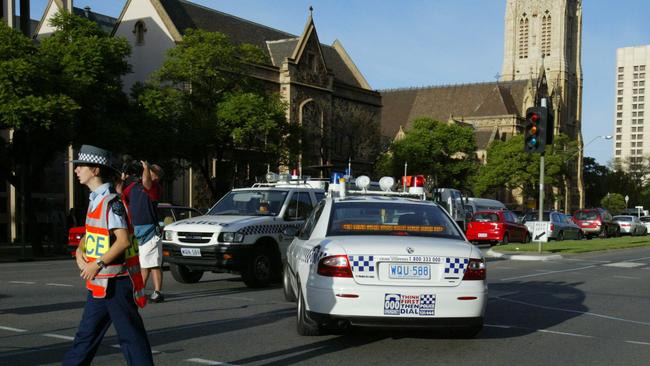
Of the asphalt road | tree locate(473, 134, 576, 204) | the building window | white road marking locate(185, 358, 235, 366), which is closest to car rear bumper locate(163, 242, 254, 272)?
the asphalt road

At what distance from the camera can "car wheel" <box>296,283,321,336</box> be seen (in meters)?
7.97

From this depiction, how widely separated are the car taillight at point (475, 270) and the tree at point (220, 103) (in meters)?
27.3

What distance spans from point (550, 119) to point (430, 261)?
15.5m

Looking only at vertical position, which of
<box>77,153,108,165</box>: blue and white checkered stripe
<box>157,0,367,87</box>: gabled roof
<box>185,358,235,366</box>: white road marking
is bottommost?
<box>185,358,235,366</box>: white road marking

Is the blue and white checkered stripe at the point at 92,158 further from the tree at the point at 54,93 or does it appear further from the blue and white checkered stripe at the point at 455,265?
the tree at the point at 54,93

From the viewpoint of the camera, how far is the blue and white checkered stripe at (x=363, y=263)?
286 inches

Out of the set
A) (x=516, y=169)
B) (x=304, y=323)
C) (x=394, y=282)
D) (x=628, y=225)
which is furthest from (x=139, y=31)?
(x=394, y=282)

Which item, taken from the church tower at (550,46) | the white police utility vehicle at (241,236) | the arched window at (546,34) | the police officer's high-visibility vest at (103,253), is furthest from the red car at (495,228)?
the arched window at (546,34)

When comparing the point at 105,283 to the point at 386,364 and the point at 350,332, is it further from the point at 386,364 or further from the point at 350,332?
the point at 350,332

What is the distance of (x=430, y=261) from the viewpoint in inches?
287

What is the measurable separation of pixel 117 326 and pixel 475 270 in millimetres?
3664

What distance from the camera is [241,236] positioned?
41.2 ft

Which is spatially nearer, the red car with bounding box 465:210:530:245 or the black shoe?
the black shoe

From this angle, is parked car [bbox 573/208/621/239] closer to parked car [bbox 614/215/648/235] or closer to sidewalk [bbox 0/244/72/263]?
parked car [bbox 614/215/648/235]
